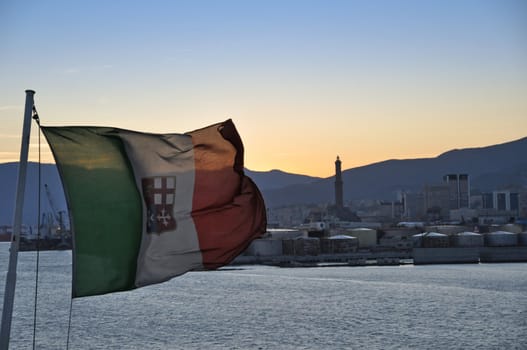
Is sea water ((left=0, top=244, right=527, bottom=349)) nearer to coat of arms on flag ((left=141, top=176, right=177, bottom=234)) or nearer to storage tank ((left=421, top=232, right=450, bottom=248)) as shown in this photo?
coat of arms on flag ((left=141, top=176, right=177, bottom=234))

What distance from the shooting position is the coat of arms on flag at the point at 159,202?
1218cm

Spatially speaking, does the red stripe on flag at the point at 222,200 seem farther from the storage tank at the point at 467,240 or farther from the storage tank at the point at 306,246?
the storage tank at the point at 467,240

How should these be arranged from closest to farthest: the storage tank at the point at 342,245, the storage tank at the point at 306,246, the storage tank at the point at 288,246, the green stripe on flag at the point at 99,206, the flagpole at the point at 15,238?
1. the flagpole at the point at 15,238
2. the green stripe on flag at the point at 99,206
3. the storage tank at the point at 306,246
4. the storage tank at the point at 288,246
5. the storage tank at the point at 342,245

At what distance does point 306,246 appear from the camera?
162 metres

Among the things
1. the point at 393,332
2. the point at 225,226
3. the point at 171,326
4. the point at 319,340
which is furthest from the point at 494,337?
the point at 225,226

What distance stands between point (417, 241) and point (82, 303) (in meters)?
101

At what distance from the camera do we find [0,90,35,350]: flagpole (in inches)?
425

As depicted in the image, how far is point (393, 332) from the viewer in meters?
48.6

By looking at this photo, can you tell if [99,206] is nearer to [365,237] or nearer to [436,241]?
[436,241]

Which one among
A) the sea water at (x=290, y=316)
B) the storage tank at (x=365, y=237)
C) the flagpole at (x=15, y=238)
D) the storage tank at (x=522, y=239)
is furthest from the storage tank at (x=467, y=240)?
the flagpole at (x=15, y=238)

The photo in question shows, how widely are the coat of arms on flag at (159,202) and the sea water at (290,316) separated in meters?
30.6

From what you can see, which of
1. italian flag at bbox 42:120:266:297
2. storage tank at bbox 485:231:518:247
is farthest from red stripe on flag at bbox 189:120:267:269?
storage tank at bbox 485:231:518:247

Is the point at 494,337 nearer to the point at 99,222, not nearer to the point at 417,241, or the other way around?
the point at 99,222

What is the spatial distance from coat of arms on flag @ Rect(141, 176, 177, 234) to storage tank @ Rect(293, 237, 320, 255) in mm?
149205
